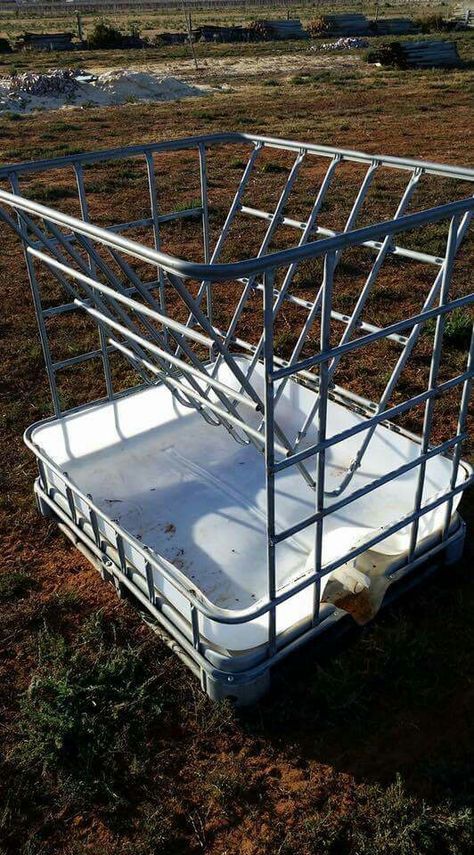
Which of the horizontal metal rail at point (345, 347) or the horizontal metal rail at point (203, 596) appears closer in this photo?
the horizontal metal rail at point (345, 347)

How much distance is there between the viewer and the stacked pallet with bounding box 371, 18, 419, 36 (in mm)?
34375

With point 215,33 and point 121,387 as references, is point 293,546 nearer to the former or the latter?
point 121,387

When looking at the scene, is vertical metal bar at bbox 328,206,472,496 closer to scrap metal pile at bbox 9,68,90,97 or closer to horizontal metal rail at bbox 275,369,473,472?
horizontal metal rail at bbox 275,369,473,472

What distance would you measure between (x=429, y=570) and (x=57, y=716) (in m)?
1.67

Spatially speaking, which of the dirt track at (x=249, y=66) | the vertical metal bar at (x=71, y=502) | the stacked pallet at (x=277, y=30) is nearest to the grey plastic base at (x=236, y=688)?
the vertical metal bar at (x=71, y=502)

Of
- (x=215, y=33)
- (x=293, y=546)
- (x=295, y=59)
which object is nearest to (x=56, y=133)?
(x=293, y=546)

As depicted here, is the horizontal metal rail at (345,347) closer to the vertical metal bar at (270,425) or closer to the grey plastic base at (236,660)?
the vertical metal bar at (270,425)

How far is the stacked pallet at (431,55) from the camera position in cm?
2219

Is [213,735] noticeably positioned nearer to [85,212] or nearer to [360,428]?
[360,428]

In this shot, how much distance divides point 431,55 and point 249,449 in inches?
900

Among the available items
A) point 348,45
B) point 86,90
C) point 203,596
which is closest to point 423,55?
point 348,45

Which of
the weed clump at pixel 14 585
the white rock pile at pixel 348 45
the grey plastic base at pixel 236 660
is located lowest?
the weed clump at pixel 14 585

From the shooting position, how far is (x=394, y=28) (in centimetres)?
3453

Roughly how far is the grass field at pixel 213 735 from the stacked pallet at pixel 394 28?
122 ft
